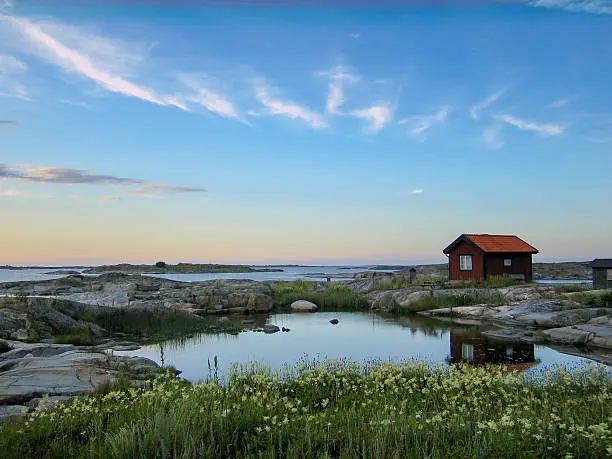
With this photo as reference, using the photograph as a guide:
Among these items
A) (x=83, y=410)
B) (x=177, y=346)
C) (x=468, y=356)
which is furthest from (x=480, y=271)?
(x=83, y=410)

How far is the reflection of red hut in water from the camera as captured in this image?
49.6 ft

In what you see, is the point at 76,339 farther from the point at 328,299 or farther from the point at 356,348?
the point at 328,299

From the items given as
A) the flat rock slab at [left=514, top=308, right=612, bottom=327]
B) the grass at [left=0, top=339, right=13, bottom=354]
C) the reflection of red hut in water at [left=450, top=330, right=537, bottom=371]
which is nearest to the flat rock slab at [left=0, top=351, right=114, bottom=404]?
the grass at [left=0, top=339, right=13, bottom=354]

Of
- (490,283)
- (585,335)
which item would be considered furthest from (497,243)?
(585,335)

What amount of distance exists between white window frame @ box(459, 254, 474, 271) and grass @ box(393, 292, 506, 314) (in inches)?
356

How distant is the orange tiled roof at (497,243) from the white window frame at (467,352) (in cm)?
2141

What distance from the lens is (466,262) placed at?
4022cm

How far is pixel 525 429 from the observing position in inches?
210

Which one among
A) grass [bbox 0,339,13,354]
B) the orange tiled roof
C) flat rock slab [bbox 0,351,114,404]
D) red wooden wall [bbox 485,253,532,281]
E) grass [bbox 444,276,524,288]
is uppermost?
the orange tiled roof

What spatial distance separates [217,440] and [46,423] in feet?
8.15

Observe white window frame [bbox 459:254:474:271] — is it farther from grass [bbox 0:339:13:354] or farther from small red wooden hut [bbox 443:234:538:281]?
grass [bbox 0:339:13:354]

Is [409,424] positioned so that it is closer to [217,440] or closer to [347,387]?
[217,440]

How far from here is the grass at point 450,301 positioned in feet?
98.0

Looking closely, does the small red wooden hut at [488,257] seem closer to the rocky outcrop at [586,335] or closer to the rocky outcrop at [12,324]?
the rocky outcrop at [586,335]
